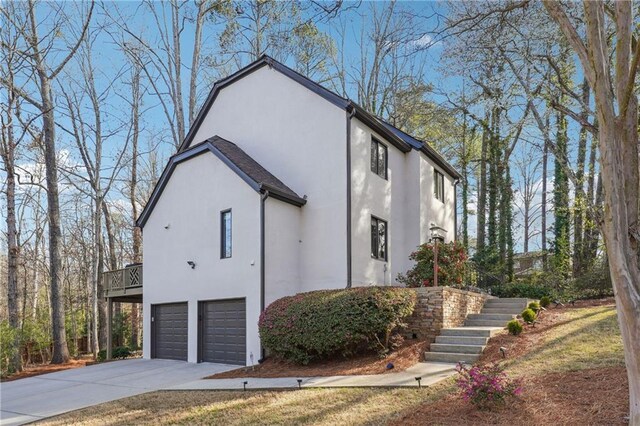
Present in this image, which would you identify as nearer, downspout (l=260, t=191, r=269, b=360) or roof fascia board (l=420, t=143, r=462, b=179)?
downspout (l=260, t=191, r=269, b=360)

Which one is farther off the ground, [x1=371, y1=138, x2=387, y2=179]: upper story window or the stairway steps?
[x1=371, y1=138, x2=387, y2=179]: upper story window

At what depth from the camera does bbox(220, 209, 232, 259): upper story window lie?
13.9 m

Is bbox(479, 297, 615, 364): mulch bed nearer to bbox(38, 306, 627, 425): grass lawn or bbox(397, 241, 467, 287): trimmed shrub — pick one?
bbox(38, 306, 627, 425): grass lawn

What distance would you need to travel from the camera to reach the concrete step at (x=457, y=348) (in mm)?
10609

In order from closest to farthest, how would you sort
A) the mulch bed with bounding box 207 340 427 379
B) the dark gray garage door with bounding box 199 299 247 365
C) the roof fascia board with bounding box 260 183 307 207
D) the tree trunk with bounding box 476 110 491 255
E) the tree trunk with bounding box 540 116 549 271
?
the mulch bed with bounding box 207 340 427 379 → the roof fascia board with bounding box 260 183 307 207 → the dark gray garage door with bounding box 199 299 247 365 → the tree trunk with bounding box 540 116 549 271 → the tree trunk with bounding box 476 110 491 255

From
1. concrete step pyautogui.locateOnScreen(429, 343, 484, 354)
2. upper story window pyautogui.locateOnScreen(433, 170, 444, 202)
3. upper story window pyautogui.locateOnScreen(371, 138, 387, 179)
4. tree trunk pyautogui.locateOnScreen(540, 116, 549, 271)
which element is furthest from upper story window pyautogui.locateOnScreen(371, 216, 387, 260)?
tree trunk pyautogui.locateOnScreen(540, 116, 549, 271)

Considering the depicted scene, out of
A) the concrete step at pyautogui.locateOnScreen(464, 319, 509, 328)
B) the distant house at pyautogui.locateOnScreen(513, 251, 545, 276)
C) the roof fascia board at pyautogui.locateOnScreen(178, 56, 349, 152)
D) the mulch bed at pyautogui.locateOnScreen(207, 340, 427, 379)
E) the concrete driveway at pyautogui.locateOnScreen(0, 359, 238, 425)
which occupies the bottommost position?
the concrete driveway at pyautogui.locateOnScreen(0, 359, 238, 425)

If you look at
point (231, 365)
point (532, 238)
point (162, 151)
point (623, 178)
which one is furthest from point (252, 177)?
point (532, 238)

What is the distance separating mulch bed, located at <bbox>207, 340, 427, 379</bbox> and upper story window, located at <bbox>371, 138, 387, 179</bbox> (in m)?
5.82

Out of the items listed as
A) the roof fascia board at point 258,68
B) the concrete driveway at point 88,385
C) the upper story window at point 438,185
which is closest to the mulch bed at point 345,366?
the concrete driveway at point 88,385

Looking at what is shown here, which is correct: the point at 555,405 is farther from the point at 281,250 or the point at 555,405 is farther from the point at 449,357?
the point at 281,250

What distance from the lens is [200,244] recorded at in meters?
14.6

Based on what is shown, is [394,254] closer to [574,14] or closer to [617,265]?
[574,14]

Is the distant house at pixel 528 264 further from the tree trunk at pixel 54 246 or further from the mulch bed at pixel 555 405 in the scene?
the tree trunk at pixel 54 246
